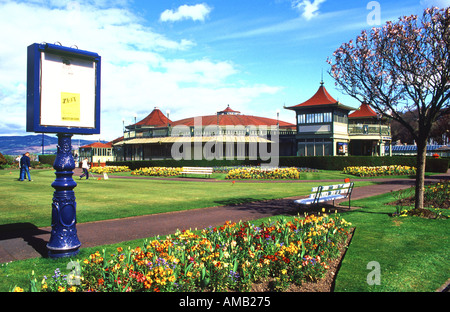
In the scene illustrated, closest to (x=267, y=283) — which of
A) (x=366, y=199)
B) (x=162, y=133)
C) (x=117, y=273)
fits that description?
(x=117, y=273)

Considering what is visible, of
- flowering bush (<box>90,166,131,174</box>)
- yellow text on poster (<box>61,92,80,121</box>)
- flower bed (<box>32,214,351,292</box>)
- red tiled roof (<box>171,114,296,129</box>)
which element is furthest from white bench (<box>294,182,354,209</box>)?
red tiled roof (<box>171,114,296,129</box>)

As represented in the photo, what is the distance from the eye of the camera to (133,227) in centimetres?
874

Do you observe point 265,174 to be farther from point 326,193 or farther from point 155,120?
point 155,120

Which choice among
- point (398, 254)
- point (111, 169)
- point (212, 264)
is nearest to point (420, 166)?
point (398, 254)

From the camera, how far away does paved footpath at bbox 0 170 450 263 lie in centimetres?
685

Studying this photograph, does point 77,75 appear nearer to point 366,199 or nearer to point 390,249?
point 390,249

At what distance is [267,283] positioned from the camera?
17.0 feet

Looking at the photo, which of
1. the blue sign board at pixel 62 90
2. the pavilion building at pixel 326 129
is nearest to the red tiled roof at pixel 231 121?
the pavilion building at pixel 326 129

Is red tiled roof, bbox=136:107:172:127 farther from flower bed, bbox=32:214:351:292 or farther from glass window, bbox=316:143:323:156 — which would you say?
flower bed, bbox=32:214:351:292

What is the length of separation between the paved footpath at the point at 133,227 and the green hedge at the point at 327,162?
20.8 metres

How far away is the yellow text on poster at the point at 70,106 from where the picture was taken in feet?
19.7

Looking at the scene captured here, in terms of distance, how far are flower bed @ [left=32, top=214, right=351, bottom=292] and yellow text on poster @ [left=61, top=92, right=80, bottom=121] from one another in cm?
259

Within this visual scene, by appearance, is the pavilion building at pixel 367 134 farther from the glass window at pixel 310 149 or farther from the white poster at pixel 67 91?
the white poster at pixel 67 91
